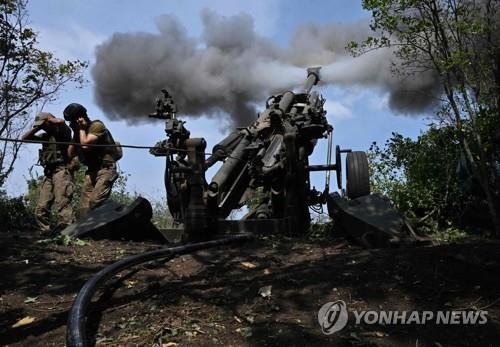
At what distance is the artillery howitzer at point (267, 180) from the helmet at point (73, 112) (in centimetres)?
103

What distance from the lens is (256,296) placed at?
4.04 m

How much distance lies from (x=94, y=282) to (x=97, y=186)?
4099mm

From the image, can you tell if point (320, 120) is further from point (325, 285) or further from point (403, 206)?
point (403, 206)

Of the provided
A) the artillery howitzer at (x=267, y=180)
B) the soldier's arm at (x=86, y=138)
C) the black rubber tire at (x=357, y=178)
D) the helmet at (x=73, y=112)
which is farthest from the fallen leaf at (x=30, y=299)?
the black rubber tire at (x=357, y=178)

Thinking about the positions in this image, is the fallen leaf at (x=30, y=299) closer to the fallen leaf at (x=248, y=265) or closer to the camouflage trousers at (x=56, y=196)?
the fallen leaf at (x=248, y=265)

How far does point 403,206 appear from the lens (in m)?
13.5

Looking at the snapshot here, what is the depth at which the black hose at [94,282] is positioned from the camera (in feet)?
10.3

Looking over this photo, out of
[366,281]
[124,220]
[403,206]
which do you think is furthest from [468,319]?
[403,206]

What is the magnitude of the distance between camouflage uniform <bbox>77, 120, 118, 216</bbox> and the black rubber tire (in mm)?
3267

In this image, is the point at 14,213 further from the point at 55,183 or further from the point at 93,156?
the point at 93,156

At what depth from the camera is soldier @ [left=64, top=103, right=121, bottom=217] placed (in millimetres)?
7770

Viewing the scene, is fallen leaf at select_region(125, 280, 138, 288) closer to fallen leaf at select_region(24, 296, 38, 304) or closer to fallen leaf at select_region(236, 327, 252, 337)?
fallen leaf at select_region(24, 296, 38, 304)

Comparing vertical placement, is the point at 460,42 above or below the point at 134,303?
above

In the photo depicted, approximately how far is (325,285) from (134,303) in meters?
1.36
